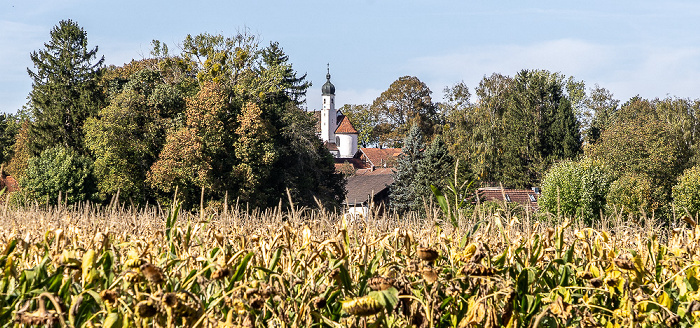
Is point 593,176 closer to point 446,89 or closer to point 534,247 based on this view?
point 446,89

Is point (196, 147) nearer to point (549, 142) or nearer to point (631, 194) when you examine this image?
point (631, 194)

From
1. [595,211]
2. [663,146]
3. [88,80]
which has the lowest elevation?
[595,211]

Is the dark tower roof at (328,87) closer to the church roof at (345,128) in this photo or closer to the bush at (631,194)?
the church roof at (345,128)

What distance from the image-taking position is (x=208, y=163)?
2922cm

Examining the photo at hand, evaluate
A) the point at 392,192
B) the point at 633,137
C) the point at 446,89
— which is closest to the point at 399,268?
the point at 392,192

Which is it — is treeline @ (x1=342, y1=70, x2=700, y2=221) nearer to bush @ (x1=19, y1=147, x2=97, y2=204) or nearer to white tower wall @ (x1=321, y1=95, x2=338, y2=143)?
white tower wall @ (x1=321, y1=95, x2=338, y2=143)

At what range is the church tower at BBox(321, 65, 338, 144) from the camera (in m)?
84.9

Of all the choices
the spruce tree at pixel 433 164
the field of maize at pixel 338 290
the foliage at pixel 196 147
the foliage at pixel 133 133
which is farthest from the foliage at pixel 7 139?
the field of maize at pixel 338 290

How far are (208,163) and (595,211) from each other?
18996 millimetres

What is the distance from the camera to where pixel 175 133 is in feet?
97.0

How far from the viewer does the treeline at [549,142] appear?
36.0 m

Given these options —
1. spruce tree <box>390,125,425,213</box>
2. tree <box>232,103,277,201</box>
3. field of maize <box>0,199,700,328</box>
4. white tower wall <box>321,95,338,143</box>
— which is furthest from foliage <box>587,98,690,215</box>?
white tower wall <box>321,95,338,143</box>

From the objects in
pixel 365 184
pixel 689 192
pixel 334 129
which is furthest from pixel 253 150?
pixel 334 129

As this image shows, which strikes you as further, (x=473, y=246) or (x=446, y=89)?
(x=446, y=89)
